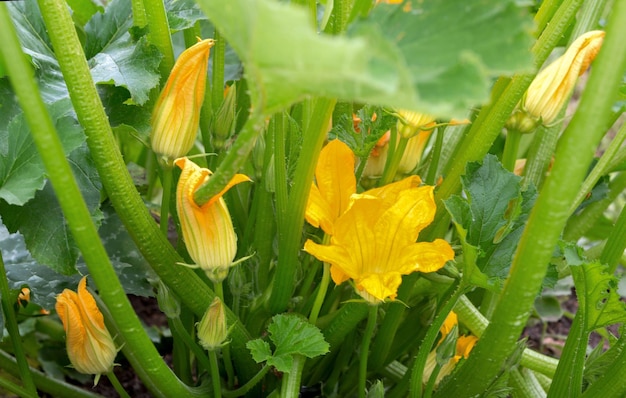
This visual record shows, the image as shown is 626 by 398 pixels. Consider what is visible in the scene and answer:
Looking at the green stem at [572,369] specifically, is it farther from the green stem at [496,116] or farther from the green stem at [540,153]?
the green stem at [540,153]

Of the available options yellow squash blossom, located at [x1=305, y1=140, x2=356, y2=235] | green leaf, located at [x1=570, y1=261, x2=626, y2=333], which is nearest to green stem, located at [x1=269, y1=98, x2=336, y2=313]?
yellow squash blossom, located at [x1=305, y1=140, x2=356, y2=235]

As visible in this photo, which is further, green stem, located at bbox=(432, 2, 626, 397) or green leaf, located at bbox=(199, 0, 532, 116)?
green stem, located at bbox=(432, 2, 626, 397)

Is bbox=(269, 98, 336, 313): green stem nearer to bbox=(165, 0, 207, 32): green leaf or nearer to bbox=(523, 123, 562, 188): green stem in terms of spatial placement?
bbox=(165, 0, 207, 32): green leaf

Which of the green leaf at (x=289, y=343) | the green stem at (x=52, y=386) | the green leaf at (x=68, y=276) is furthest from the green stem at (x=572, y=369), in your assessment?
the green stem at (x=52, y=386)

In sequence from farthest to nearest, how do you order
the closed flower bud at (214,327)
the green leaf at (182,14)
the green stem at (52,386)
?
the green stem at (52,386), the green leaf at (182,14), the closed flower bud at (214,327)

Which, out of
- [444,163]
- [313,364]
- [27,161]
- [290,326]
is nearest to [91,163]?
[27,161]

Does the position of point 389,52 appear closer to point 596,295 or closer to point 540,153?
point 596,295

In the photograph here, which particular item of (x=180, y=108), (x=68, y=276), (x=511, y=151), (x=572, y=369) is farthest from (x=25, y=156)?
(x=572, y=369)
